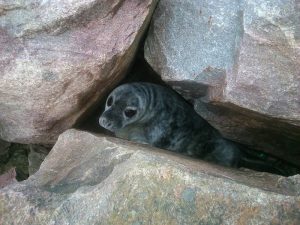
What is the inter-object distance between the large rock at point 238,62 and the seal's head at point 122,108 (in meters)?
A: 0.33

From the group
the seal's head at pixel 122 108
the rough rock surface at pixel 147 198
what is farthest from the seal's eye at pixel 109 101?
the rough rock surface at pixel 147 198

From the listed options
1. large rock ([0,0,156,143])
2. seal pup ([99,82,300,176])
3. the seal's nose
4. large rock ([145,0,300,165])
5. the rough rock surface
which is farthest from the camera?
seal pup ([99,82,300,176])

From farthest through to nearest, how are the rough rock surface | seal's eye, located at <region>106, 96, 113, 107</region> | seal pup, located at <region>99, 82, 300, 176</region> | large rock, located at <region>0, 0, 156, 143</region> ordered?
seal pup, located at <region>99, 82, 300, 176</region> < seal's eye, located at <region>106, 96, 113, 107</region> < large rock, located at <region>0, 0, 156, 143</region> < the rough rock surface

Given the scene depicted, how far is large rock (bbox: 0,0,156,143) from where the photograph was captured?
222 cm

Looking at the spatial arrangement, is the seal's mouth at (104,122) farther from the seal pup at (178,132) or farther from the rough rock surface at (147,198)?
the rough rock surface at (147,198)

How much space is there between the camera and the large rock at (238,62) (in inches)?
82.3

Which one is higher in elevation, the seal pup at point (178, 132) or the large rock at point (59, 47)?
the large rock at point (59, 47)

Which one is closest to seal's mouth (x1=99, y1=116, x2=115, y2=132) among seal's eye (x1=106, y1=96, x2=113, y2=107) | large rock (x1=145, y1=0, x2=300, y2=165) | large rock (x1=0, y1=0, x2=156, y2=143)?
seal's eye (x1=106, y1=96, x2=113, y2=107)

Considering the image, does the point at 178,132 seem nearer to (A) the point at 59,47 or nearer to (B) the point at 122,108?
(B) the point at 122,108

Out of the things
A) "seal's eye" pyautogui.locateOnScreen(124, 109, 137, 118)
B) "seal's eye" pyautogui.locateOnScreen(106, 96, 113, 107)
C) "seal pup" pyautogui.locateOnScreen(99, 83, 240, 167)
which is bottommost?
"seal pup" pyautogui.locateOnScreen(99, 83, 240, 167)

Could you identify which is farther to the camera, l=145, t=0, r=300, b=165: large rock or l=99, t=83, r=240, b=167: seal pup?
l=99, t=83, r=240, b=167: seal pup

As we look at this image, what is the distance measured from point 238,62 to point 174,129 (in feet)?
3.24

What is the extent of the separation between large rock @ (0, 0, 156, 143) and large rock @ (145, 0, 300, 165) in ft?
0.57

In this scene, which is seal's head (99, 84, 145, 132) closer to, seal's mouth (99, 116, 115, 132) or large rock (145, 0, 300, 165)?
seal's mouth (99, 116, 115, 132)
